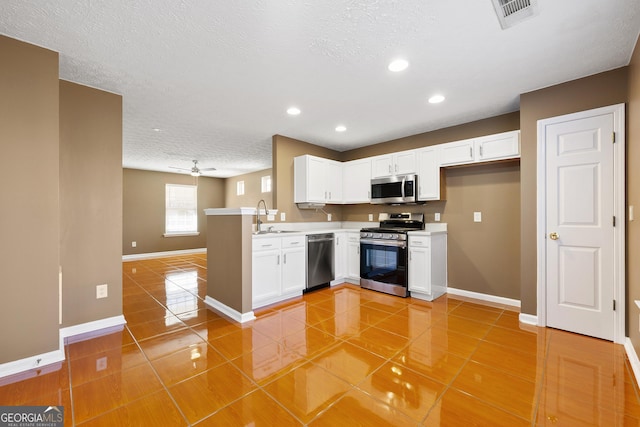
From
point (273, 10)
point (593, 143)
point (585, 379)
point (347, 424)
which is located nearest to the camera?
point (347, 424)

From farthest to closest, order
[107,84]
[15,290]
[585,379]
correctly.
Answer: [107,84], [15,290], [585,379]

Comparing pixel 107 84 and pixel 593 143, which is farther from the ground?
pixel 107 84

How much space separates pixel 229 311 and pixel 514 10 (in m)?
3.76

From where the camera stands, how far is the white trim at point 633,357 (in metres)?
1.95

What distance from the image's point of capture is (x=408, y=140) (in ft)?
14.6

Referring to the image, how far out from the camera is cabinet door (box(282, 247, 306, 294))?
3672 millimetres

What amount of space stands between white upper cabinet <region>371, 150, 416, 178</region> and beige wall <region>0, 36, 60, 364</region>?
391 cm

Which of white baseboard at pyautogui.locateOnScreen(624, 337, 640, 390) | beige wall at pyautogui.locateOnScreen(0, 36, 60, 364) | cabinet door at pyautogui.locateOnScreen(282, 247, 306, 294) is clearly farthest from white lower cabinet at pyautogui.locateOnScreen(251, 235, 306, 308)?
white baseboard at pyautogui.locateOnScreen(624, 337, 640, 390)

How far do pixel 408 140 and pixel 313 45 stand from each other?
2.79 m

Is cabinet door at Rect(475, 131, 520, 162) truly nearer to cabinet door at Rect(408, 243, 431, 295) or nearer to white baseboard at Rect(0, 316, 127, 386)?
cabinet door at Rect(408, 243, 431, 295)

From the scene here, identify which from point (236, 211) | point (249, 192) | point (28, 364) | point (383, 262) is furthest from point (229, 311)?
point (249, 192)

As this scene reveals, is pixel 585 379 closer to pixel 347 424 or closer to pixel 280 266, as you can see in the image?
pixel 347 424

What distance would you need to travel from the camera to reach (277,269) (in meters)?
3.58

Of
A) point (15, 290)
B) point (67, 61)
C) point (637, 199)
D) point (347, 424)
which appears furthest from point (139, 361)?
point (637, 199)
